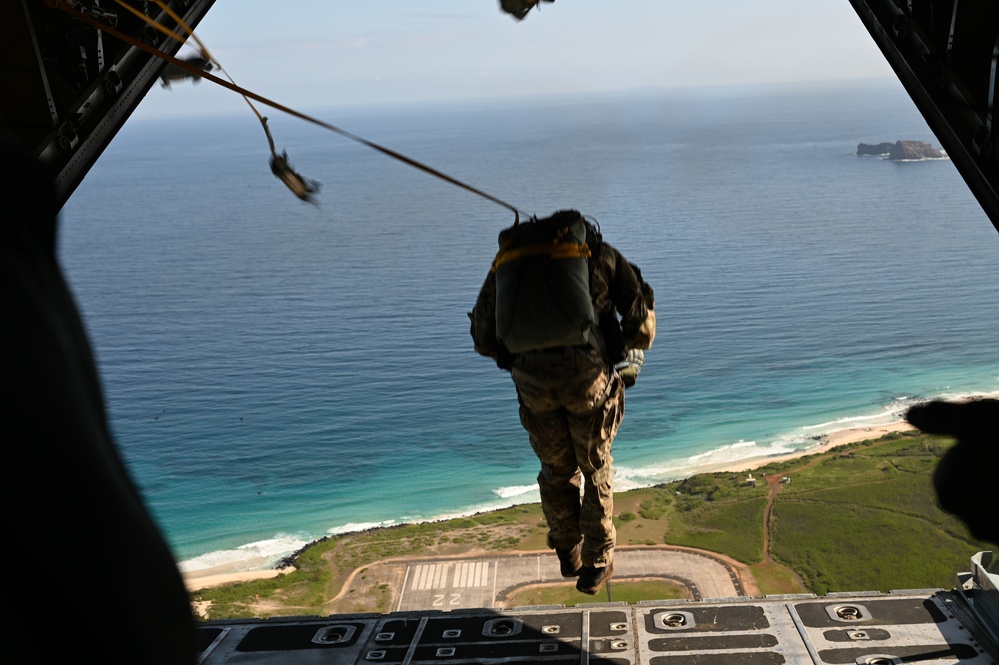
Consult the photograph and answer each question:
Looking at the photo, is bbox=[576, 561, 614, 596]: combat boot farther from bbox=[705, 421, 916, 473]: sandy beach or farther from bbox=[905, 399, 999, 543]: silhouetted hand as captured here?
bbox=[705, 421, 916, 473]: sandy beach

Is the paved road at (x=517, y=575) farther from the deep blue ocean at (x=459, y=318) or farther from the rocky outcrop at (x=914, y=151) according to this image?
the rocky outcrop at (x=914, y=151)

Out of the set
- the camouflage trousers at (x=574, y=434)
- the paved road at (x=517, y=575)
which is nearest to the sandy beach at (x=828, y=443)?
the paved road at (x=517, y=575)

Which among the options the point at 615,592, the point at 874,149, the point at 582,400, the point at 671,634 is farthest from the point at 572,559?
the point at 874,149

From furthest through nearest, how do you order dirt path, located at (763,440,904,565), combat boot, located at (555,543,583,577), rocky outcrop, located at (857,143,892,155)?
rocky outcrop, located at (857,143,892,155), dirt path, located at (763,440,904,565), combat boot, located at (555,543,583,577)

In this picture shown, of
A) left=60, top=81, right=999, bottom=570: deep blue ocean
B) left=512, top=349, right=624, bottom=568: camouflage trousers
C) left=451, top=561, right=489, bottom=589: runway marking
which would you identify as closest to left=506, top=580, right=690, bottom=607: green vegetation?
left=451, top=561, right=489, bottom=589: runway marking

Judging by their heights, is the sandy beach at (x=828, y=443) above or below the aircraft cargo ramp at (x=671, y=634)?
below

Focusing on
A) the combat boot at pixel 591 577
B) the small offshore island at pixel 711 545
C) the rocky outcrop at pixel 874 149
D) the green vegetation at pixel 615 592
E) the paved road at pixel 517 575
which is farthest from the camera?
the rocky outcrop at pixel 874 149
